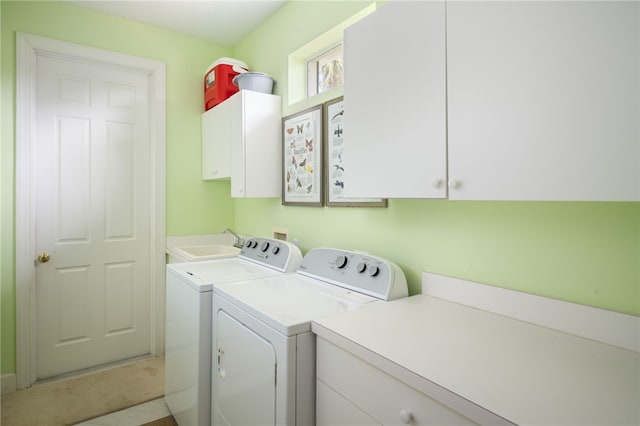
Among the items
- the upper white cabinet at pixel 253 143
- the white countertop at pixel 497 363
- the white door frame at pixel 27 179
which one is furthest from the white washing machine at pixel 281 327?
the white door frame at pixel 27 179

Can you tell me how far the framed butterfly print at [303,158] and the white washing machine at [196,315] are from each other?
0.34m

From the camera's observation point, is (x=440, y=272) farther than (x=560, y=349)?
Yes

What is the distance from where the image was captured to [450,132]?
1.06 m

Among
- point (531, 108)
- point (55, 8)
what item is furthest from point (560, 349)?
point (55, 8)

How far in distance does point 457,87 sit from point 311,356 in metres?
0.96

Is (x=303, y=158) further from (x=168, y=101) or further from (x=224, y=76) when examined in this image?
(x=168, y=101)

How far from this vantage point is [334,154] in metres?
1.97

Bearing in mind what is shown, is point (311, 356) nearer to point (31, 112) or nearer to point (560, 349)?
point (560, 349)

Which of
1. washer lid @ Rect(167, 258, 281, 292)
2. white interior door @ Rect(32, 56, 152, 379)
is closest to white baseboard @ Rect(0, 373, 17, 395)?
white interior door @ Rect(32, 56, 152, 379)

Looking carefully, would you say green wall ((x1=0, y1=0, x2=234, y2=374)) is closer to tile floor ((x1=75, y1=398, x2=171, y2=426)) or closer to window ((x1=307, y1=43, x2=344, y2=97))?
tile floor ((x1=75, y1=398, x2=171, y2=426))

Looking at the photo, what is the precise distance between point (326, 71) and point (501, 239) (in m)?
1.59

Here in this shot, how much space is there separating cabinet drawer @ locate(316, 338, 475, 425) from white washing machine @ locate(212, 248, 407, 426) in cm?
8

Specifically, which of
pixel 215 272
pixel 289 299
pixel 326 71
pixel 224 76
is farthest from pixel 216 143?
pixel 289 299

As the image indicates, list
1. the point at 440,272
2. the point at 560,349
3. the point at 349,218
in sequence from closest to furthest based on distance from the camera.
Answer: the point at 560,349, the point at 440,272, the point at 349,218
